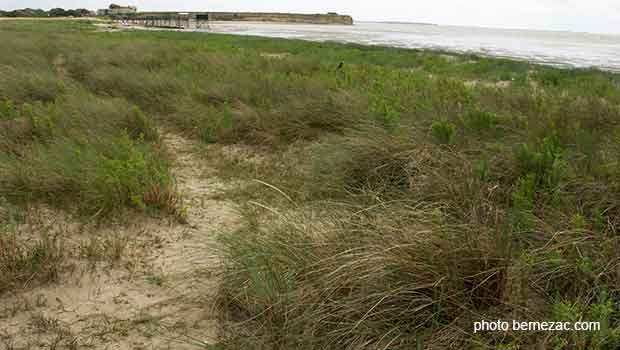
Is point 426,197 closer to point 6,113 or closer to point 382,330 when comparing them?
point 382,330

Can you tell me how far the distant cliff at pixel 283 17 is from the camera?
97.4 metres

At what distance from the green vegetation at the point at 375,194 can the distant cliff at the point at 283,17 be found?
94.8 metres

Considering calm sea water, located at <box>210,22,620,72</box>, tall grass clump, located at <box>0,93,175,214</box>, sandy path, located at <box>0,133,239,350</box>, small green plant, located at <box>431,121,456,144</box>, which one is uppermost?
calm sea water, located at <box>210,22,620,72</box>

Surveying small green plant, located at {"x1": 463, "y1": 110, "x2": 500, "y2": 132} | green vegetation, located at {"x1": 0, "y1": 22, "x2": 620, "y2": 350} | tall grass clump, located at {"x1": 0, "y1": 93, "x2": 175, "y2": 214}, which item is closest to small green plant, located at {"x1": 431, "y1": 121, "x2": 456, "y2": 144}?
green vegetation, located at {"x1": 0, "y1": 22, "x2": 620, "y2": 350}

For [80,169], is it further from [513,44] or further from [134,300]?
[513,44]

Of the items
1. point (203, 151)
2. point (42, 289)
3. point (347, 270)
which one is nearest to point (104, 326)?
point (42, 289)

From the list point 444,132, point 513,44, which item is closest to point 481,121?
point 444,132

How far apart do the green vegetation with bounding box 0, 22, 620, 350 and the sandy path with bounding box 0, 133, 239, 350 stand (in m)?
0.19

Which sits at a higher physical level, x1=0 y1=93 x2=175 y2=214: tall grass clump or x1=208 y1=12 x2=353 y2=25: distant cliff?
x1=208 y1=12 x2=353 y2=25: distant cliff

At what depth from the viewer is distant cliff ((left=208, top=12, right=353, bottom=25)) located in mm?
97375

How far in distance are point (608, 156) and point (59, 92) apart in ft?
24.6

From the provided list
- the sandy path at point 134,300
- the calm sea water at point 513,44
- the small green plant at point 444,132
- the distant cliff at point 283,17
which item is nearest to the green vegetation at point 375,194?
the small green plant at point 444,132

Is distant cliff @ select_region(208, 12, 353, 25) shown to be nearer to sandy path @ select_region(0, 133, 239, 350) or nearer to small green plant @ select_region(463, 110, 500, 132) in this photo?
small green plant @ select_region(463, 110, 500, 132)

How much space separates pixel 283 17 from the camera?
101250 mm
